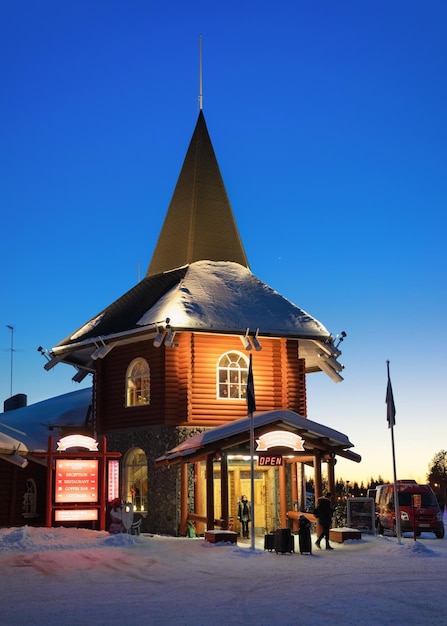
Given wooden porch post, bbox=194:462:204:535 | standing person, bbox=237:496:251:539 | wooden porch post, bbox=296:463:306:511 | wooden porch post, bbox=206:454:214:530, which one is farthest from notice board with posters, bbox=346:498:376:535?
wooden porch post, bbox=206:454:214:530

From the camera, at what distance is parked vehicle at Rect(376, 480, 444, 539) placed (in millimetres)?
26453

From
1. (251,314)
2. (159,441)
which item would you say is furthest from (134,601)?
(251,314)

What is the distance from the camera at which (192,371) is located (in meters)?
28.9

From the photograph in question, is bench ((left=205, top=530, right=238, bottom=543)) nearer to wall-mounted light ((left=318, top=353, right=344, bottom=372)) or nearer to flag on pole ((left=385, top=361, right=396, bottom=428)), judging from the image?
flag on pole ((left=385, top=361, right=396, bottom=428))

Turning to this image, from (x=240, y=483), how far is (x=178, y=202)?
1287 centimetres

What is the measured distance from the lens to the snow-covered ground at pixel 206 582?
11.8m

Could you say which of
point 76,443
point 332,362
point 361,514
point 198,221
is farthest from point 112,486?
point 198,221

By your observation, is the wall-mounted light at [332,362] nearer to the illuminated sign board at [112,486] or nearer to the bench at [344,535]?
the bench at [344,535]

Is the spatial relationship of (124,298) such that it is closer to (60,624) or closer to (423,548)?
(423,548)

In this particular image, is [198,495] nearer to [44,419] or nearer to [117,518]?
[117,518]

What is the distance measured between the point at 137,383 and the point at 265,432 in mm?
7820

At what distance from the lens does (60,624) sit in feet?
36.2

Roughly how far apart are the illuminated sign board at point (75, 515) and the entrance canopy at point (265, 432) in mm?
2776

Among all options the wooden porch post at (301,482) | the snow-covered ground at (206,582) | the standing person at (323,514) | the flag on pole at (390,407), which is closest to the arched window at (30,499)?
the snow-covered ground at (206,582)
